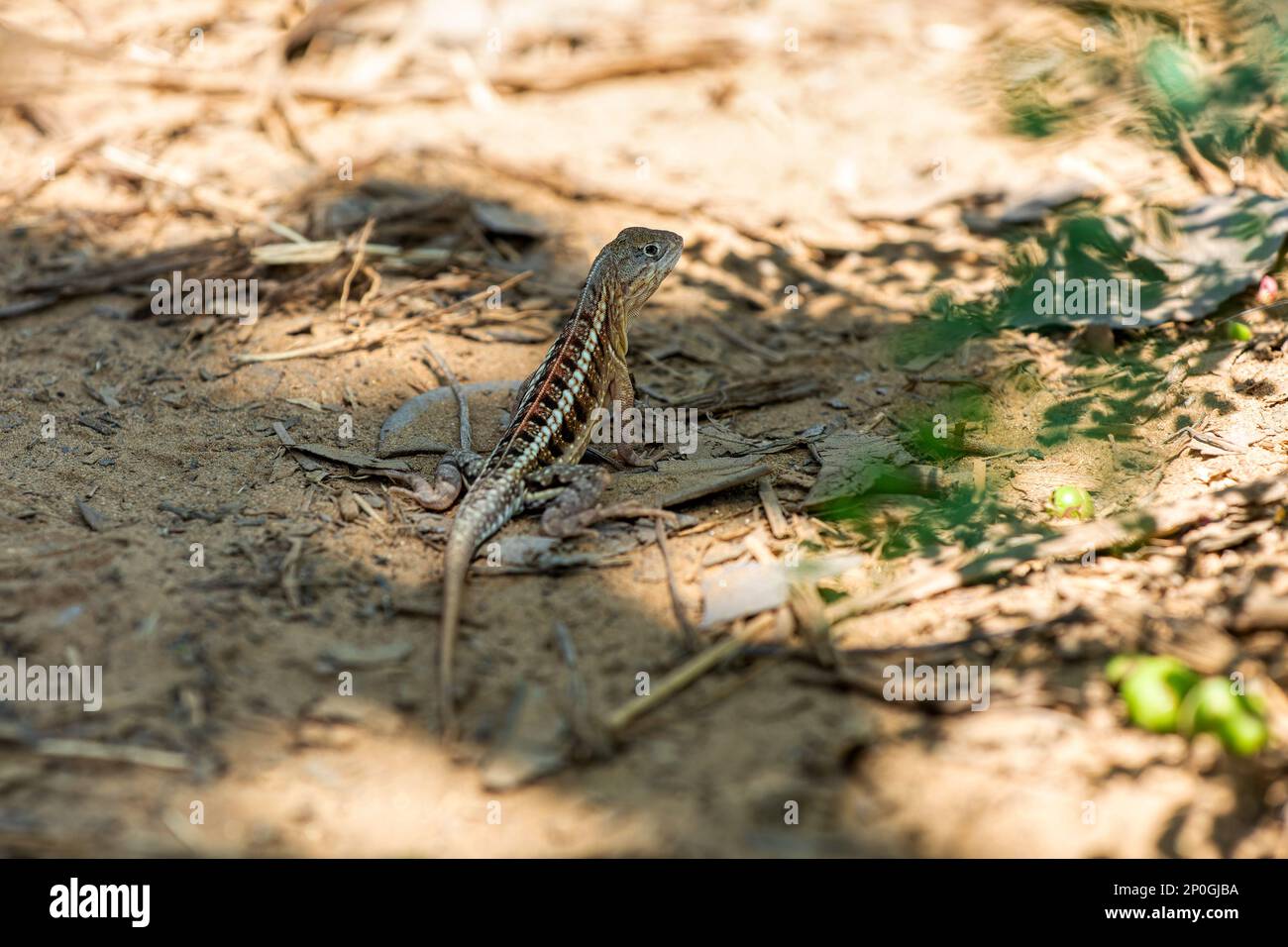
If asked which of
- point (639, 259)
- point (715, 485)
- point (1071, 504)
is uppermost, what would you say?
point (639, 259)

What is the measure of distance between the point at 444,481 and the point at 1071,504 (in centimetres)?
299

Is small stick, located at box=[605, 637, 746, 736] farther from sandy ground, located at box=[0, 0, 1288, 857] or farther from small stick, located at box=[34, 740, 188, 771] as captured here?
small stick, located at box=[34, 740, 188, 771]

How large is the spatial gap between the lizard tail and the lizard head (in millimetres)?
2121

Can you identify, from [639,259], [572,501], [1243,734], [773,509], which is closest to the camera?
[1243,734]

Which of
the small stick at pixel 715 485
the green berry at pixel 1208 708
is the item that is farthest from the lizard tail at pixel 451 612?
the green berry at pixel 1208 708

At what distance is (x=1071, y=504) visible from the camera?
4742 mm

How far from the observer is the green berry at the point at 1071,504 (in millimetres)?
4746

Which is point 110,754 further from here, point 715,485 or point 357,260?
point 357,260

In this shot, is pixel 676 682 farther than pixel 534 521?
No

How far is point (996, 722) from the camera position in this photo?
376 cm

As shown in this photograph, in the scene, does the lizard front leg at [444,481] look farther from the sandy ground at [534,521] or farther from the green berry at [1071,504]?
the green berry at [1071,504]

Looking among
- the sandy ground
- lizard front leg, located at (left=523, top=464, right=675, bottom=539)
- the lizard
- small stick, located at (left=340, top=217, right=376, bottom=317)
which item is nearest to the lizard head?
the lizard

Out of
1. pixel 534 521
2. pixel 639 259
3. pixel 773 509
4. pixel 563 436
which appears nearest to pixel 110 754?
pixel 534 521

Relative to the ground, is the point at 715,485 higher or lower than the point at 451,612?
higher
